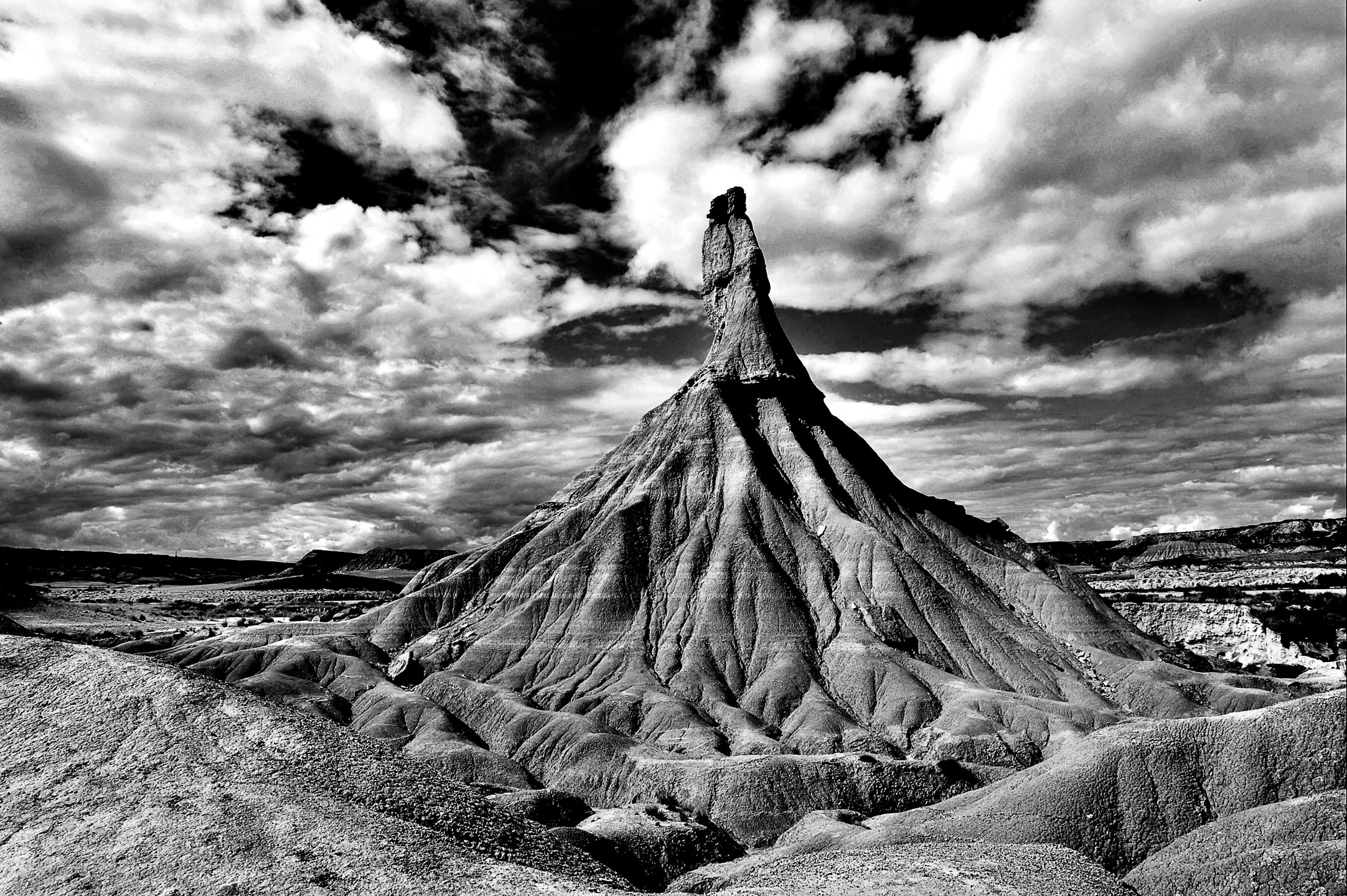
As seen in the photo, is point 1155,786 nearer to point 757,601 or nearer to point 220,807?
point 220,807

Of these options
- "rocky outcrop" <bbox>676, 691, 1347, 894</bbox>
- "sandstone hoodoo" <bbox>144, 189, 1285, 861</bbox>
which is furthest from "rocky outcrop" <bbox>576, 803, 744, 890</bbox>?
"sandstone hoodoo" <bbox>144, 189, 1285, 861</bbox>

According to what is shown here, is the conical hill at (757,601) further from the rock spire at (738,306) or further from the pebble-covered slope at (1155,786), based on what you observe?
the pebble-covered slope at (1155,786)

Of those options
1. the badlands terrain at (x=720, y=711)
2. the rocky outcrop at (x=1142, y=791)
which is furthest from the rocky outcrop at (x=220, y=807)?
the rocky outcrop at (x=1142, y=791)

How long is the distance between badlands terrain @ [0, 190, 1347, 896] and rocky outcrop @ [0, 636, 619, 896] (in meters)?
0.11

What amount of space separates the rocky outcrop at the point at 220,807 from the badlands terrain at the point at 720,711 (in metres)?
0.11

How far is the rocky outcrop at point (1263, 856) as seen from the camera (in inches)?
1213

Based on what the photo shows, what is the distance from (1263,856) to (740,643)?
183ft

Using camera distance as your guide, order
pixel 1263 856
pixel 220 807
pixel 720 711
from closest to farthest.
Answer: pixel 220 807
pixel 1263 856
pixel 720 711

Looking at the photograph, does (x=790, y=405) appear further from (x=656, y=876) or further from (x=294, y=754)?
(x=294, y=754)

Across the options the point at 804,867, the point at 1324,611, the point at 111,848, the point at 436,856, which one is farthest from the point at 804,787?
the point at 1324,611

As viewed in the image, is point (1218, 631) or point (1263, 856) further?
point (1218, 631)

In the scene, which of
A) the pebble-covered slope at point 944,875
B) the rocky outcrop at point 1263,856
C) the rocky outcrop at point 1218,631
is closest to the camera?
the pebble-covered slope at point 944,875

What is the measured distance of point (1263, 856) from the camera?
32188mm

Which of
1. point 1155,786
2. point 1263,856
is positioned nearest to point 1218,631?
point 1155,786
